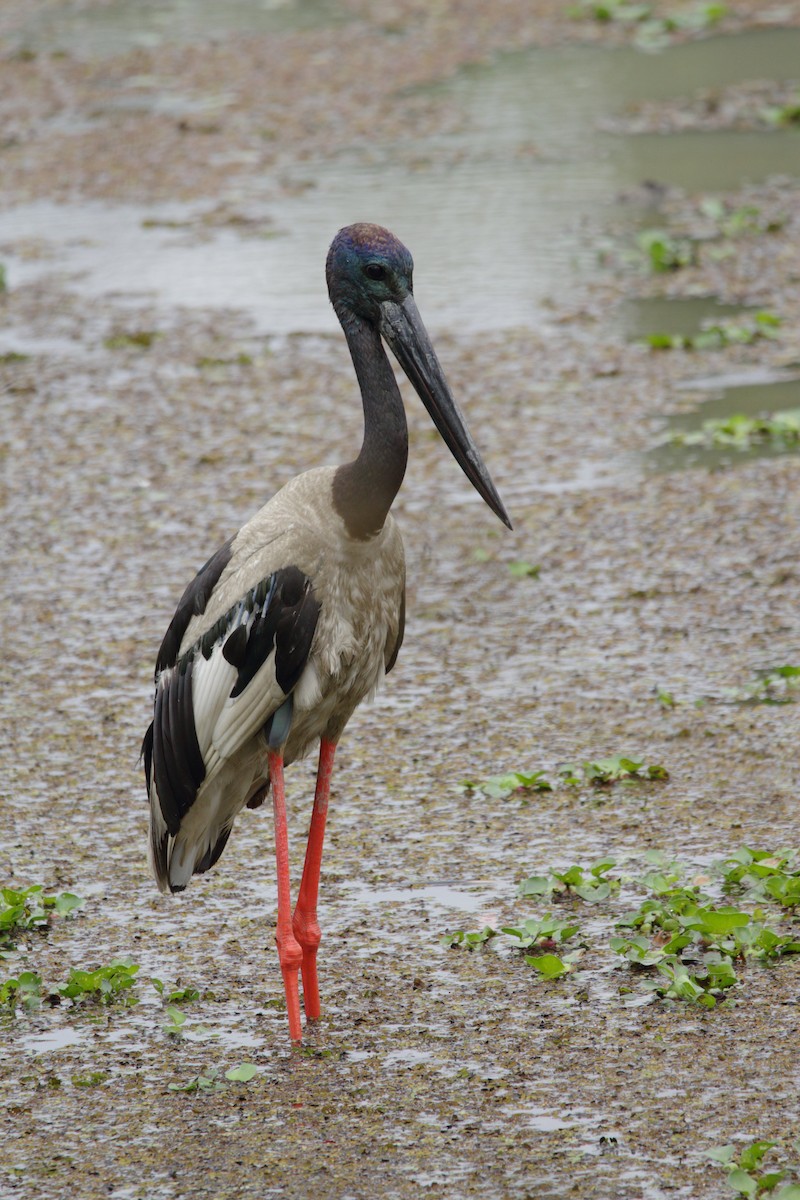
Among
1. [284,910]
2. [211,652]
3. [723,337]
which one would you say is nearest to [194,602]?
[211,652]

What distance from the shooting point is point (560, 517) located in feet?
23.9

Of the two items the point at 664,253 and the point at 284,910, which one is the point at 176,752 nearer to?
the point at 284,910

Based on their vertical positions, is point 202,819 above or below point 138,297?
above

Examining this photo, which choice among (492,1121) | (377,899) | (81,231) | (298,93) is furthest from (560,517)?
(298,93)

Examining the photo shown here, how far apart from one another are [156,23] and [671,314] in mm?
10442

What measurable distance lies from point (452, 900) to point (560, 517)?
279 centimetres

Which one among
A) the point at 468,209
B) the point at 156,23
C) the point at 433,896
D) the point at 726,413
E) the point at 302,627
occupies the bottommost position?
the point at 156,23

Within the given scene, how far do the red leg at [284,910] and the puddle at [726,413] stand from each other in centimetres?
379

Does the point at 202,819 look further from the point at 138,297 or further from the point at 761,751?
the point at 138,297

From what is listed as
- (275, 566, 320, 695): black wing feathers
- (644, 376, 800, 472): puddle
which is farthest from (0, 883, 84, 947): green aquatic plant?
(644, 376, 800, 472): puddle

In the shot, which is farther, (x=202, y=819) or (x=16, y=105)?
(x=16, y=105)

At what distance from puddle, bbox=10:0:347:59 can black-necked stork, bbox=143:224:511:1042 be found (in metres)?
13.5

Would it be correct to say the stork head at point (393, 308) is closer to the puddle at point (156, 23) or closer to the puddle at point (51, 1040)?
the puddle at point (51, 1040)

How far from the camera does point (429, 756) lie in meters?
5.59
